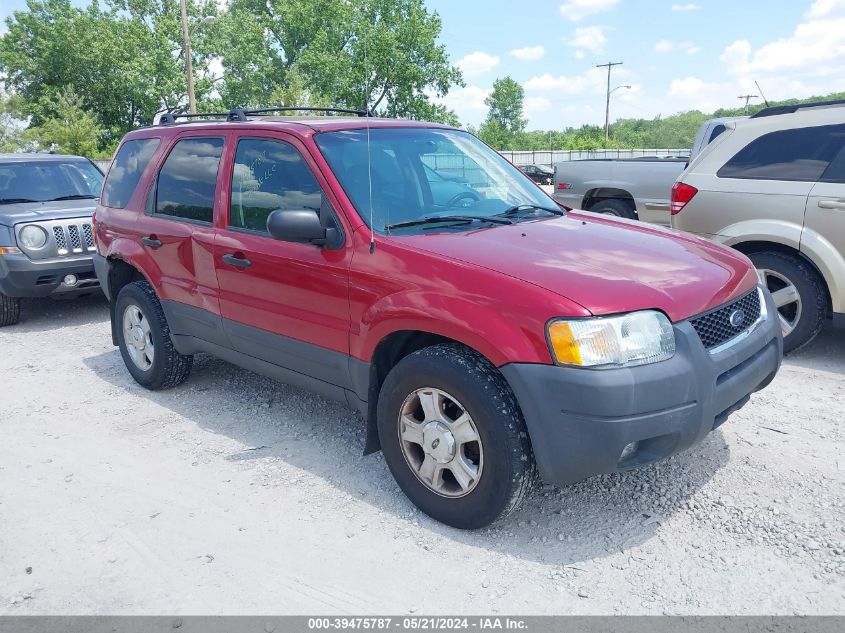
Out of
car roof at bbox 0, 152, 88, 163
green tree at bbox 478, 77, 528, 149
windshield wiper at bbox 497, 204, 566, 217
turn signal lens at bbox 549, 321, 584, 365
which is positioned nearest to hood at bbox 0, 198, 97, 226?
car roof at bbox 0, 152, 88, 163

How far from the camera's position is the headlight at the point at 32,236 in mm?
7129

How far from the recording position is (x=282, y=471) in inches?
153

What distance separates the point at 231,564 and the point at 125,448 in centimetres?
157

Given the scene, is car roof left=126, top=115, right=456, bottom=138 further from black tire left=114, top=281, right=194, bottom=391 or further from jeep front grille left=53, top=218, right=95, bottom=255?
jeep front grille left=53, top=218, right=95, bottom=255

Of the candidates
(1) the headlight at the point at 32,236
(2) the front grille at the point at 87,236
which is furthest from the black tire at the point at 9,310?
(2) the front grille at the point at 87,236

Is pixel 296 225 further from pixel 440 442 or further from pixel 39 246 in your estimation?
pixel 39 246

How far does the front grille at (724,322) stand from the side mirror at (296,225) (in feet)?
5.89

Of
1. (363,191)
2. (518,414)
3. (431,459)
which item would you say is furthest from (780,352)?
(363,191)

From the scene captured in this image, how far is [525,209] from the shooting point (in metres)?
4.04

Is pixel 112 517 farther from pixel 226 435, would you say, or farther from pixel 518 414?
pixel 518 414

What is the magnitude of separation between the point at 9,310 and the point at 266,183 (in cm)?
495

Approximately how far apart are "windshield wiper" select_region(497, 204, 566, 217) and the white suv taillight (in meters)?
2.22

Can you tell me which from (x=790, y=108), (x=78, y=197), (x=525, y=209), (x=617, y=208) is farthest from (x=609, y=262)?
(x=78, y=197)

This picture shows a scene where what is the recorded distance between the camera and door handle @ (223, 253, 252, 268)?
4.04 metres
